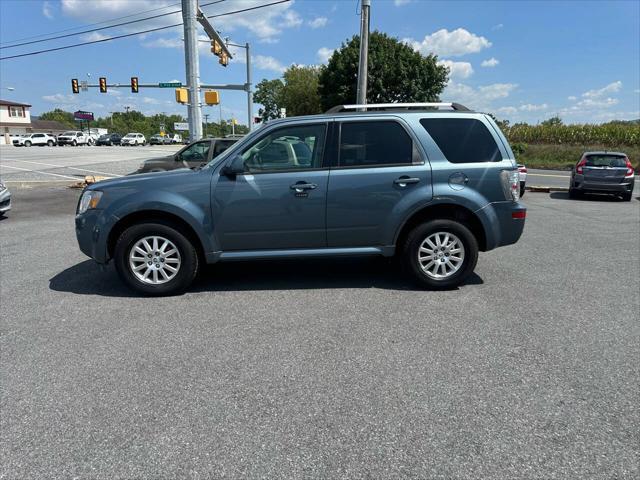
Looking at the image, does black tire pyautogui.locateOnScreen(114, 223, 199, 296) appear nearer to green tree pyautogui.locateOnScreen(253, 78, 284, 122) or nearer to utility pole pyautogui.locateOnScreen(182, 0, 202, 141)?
utility pole pyautogui.locateOnScreen(182, 0, 202, 141)

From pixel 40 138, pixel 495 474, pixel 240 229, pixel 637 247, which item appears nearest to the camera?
pixel 495 474

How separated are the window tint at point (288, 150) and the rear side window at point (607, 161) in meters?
12.1

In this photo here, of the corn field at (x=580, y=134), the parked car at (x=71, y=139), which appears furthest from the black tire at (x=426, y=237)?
the parked car at (x=71, y=139)

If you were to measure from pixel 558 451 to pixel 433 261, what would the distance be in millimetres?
2664

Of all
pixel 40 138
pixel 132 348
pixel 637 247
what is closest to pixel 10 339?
pixel 132 348

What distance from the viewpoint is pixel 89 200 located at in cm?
467

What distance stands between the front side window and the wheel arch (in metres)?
8.55

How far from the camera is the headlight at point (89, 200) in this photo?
4641mm

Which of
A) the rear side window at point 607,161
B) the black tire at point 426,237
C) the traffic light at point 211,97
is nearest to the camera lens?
the black tire at point 426,237

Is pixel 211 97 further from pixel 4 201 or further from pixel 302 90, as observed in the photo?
pixel 302 90

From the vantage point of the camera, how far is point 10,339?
3676 mm

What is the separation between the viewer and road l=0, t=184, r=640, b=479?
2311 millimetres

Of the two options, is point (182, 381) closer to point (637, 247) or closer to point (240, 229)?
point (240, 229)

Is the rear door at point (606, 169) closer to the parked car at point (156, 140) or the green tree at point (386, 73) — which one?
the green tree at point (386, 73)
